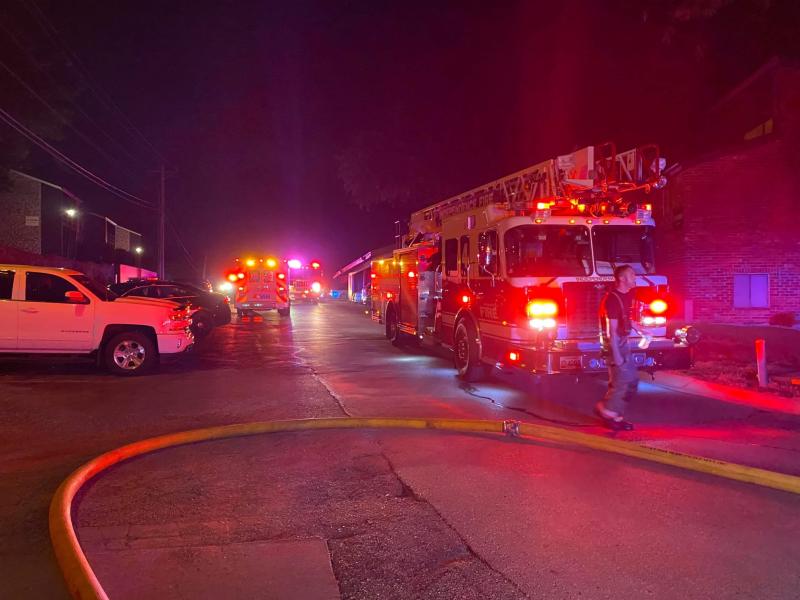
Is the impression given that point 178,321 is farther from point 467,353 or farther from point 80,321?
point 467,353

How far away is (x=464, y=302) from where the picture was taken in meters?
10.9

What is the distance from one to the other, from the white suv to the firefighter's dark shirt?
24.3 feet

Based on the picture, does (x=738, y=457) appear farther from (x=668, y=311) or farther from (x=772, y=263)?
(x=772, y=263)

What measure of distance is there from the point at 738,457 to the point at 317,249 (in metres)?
59.5

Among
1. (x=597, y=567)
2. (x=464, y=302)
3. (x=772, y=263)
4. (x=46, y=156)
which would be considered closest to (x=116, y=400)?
(x=464, y=302)

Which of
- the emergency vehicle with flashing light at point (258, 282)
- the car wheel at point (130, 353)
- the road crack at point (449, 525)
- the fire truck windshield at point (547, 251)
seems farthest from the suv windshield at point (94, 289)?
the emergency vehicle with flashing light at point (258, 282)

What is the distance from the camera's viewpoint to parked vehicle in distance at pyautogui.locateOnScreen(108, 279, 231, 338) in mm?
17172

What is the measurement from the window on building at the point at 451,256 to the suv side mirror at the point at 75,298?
6007mm

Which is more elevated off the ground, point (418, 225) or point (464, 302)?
point (418, 225)

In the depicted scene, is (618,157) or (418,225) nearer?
(618,157)

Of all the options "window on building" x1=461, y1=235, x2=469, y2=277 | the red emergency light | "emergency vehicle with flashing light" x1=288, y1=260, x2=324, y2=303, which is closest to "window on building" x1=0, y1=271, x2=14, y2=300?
"window on building" x1=461, y1=235, x2=469, y2=277

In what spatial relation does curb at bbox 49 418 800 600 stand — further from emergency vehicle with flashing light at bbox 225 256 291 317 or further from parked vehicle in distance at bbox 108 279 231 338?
emergency vehicle with flashing light at bbox 225 256 291 317

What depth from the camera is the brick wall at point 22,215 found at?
1469 inches

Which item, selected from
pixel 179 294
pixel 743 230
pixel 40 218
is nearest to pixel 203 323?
pixel 179 294
